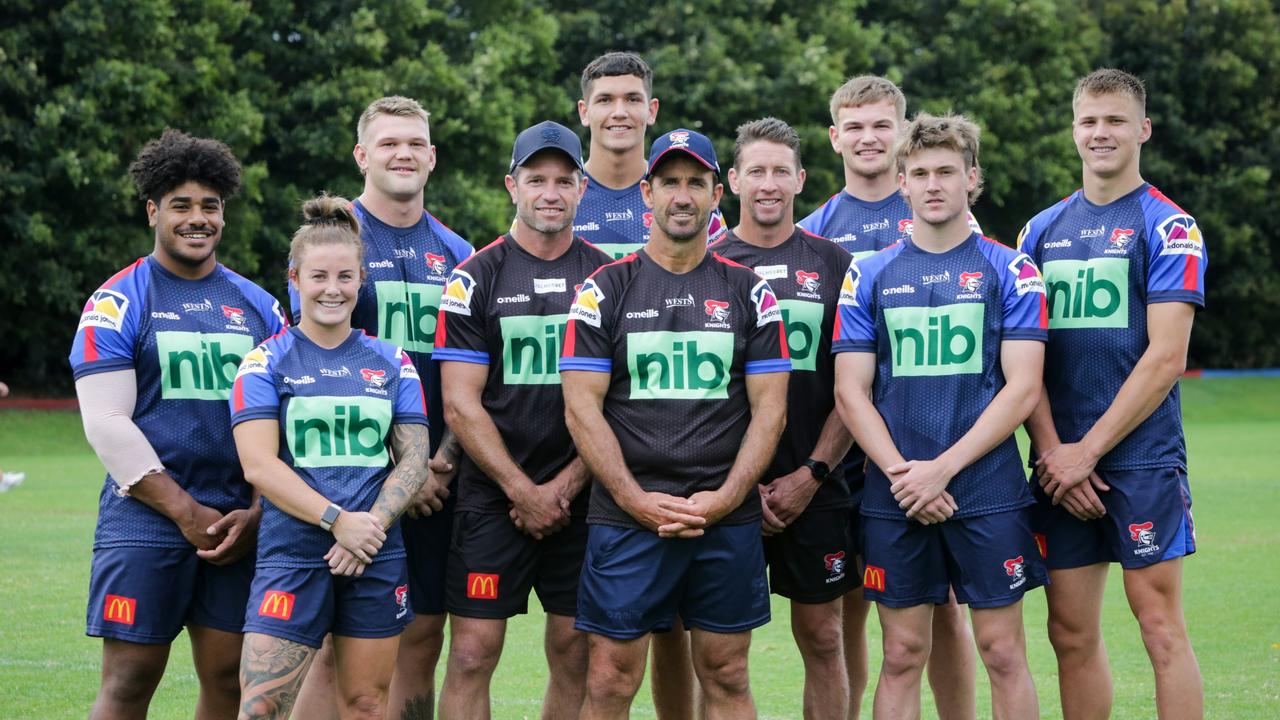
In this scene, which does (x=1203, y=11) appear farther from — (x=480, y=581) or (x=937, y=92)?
(x=480, y=581)

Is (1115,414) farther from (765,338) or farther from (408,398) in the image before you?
(408,398)

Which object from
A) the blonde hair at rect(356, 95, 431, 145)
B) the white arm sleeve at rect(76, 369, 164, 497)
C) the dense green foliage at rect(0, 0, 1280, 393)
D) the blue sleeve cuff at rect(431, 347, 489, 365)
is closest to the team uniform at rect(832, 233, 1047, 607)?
the blue sleeve cuff at rect(431, 347, 489, 365)

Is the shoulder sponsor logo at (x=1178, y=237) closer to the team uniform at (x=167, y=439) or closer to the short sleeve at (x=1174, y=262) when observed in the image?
→ the short sleeve at (x=1174, y=262)

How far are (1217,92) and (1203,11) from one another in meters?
2.47

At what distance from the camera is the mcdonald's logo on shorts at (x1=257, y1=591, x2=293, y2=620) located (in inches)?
204

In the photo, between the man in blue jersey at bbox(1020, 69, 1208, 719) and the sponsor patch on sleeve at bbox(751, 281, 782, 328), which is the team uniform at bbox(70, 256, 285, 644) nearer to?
the sponsor patch on sleeve at bbox(751, 281, 782, 328)

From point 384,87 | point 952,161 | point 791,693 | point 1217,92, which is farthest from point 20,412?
point 1217,92

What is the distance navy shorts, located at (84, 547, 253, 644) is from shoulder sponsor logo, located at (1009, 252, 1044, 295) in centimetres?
341

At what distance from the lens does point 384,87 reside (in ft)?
92.0

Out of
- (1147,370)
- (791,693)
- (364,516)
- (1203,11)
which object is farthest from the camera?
(1203,11)

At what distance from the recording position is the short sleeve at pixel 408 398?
548 centimetres

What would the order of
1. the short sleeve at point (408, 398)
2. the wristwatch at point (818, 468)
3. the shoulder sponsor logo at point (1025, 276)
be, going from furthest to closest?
1. the wristwatch at point (818, 468)
2. the shoulder sponsor logo at point (1025, 276)
3. the short sleeve at point (408, 398)

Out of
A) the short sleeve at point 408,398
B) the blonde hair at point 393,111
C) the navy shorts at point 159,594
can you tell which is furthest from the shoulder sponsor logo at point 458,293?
the navy shorts at point 159,594

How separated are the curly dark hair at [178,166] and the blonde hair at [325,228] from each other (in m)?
0.38
